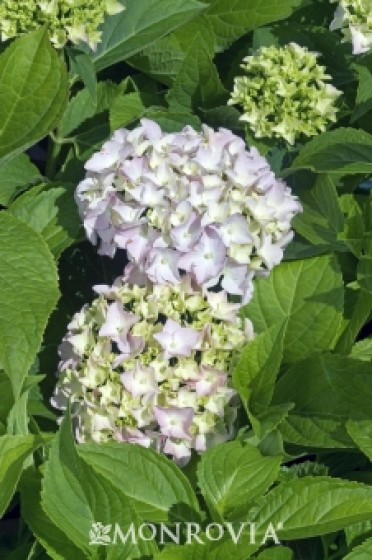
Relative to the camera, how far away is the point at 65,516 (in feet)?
3.51

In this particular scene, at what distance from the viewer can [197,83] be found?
4.95ft

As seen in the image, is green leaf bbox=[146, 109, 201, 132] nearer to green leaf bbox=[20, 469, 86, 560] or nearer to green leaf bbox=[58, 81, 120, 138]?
green leaf bbox=[58, 81, 120, 138]

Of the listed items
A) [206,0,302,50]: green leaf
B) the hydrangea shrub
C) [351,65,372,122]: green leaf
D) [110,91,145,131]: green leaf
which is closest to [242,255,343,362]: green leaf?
the hydrangea shrub

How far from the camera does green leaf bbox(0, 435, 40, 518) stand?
108 cm

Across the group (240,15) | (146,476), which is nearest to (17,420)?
(146,476)

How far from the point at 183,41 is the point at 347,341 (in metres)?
0.60

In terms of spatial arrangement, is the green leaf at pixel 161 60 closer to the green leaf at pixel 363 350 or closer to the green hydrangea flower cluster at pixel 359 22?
the green hydrangea flower cluster at pixel 359 22

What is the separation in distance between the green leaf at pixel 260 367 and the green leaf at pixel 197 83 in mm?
463

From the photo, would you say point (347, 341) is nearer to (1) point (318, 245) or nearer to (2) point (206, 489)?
(1) point (318, 245)

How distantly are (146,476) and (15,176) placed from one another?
1.91 feet

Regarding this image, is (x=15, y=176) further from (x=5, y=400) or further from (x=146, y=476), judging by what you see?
(x=146, y=476)

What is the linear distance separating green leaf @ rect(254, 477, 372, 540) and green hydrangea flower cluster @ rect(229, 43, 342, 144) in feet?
1.73

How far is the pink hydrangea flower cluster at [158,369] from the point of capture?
121 cm

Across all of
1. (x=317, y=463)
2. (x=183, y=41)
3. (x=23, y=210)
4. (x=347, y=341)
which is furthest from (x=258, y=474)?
(x=183, y=41)
